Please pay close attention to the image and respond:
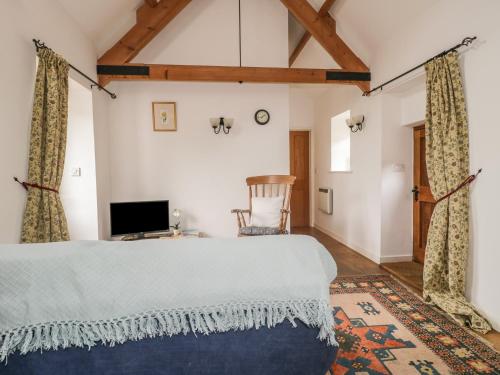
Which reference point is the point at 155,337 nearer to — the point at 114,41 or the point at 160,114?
the point at 160,114

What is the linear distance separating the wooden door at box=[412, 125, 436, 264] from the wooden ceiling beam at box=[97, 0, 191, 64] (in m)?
3.41

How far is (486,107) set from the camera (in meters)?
2.24

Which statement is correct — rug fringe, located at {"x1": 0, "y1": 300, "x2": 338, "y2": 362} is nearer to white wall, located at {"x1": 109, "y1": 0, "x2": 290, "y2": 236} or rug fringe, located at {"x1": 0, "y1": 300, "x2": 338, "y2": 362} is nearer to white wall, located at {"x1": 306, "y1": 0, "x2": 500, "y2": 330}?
white wall, located at {"x1": 306, "y1": 0, "x2": 500, "y2": 330}

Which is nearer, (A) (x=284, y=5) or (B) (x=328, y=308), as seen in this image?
(B) (x=328, y=308)

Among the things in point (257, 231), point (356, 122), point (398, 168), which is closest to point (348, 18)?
point (356, 122)

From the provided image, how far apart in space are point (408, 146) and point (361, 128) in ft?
2.35

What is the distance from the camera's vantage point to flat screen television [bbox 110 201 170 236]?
3.43 metres

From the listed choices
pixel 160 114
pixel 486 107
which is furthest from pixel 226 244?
pixel 160 114

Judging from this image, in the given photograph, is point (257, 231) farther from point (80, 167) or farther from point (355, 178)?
point (80, 167)

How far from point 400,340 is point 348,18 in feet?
11.8

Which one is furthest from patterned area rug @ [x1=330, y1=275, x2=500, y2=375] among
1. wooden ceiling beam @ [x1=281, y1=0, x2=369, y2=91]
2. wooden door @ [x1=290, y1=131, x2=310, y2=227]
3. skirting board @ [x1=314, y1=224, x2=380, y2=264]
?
wooden door @ [x1=290, y1=131, x2=310, y2=227]

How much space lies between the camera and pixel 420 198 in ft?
11.8

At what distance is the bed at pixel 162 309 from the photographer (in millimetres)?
865

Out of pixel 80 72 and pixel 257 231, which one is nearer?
pixel 80 72
